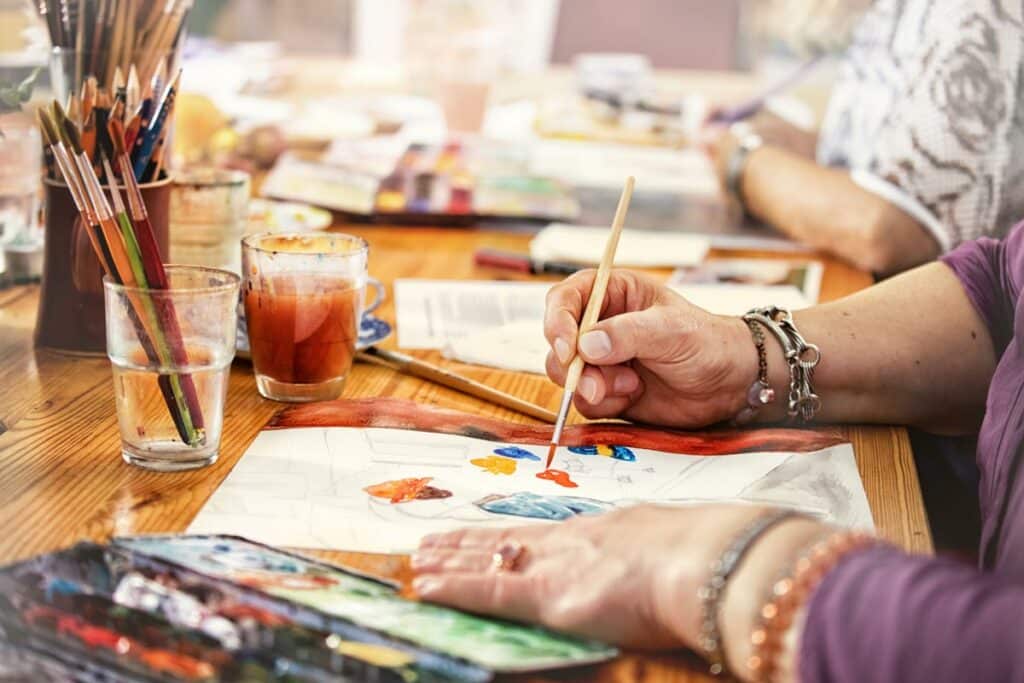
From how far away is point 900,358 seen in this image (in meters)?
1.15

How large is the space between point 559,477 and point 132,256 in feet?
1.14

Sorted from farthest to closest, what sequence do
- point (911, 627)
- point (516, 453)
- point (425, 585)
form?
point (516, 453), point (425, 585), point (911, 627)

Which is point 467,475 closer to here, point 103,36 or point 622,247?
point 103,36

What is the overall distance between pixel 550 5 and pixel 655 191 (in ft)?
10.1

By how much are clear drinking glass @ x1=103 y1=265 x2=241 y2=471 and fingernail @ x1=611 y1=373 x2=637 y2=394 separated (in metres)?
0.32

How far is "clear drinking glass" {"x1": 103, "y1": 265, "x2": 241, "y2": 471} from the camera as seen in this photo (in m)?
0.88

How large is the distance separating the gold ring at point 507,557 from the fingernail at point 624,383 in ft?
1.02

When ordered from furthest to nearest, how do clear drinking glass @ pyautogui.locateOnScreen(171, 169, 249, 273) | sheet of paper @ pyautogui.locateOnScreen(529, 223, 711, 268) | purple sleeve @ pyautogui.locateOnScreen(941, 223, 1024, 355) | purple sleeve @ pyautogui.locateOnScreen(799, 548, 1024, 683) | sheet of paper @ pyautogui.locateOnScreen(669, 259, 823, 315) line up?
sheet of paper @ pyautogui.locateOnScreen(529, 223, 711, 268) < sheet of paper @ pyautogui.locateOnScreen(669, 259, 823, 315) < clear drinking glass @ pyautogui.locateOnScreen(171, 169, 249, 273) < purple sleeve @ pyautogui.locateOnScreen(941, 223, 1024, 355) < purple sleeve @ pyautogui.locateOnScreen(799, 548, 1024, 683)

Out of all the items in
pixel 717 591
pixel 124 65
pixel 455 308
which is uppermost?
pixel 124 65

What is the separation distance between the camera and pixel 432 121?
2.55m

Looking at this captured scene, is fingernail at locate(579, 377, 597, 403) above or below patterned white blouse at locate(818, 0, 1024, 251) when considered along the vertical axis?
below

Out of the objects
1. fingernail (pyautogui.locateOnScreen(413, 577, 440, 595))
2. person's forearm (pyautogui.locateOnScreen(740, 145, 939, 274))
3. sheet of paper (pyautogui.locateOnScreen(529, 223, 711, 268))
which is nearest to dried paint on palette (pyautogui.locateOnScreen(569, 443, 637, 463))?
fingernail (pyautogui.locateOnScreen(413, 577, 440, 595))

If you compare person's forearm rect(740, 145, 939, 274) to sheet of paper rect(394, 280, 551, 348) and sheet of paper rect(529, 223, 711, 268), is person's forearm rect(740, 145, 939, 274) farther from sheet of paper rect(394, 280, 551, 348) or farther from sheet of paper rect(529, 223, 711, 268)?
sheet of paper rect(394, 280, 551, 348)

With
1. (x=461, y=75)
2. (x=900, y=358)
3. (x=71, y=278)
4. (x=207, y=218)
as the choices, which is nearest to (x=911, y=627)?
(x=900, y=358)
